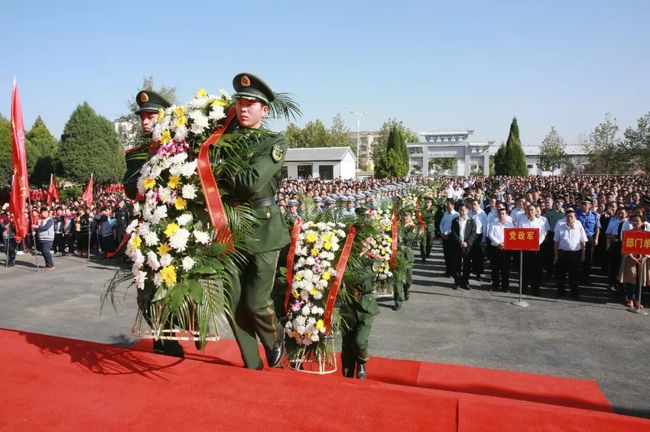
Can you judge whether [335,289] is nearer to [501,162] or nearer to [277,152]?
[277,152]

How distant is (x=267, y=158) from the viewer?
3.08 m

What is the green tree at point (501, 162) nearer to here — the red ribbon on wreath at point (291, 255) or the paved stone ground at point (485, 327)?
the paved stone ground at point (485, 327)

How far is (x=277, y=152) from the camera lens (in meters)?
3.12

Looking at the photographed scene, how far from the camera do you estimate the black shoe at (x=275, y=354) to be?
143 inches

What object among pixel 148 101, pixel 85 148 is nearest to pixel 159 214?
pixel 148 101

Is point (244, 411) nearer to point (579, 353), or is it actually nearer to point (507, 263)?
point (579, 353)

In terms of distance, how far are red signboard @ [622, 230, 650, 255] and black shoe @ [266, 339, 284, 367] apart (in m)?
7.27

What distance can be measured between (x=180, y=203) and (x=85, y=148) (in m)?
33.7

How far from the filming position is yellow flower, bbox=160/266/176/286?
275cm

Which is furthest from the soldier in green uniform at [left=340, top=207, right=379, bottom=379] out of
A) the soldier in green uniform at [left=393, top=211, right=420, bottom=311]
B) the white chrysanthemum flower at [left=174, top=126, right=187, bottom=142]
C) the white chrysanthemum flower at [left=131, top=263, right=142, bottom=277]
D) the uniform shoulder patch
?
the soldier in green uniform at [left=393, top=211, right=420, bottom=311]

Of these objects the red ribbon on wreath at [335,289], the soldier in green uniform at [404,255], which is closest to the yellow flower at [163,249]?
the red ribbon on wreath at [335,289]

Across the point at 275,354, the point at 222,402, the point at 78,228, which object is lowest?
the point at 275,354

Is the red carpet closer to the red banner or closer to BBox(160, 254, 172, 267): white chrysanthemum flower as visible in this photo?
BBox(160, 254, 172, 267): white chrysanthemum flower

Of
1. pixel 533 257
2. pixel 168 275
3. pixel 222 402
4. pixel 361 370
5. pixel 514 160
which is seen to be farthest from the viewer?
pixel 514 160
